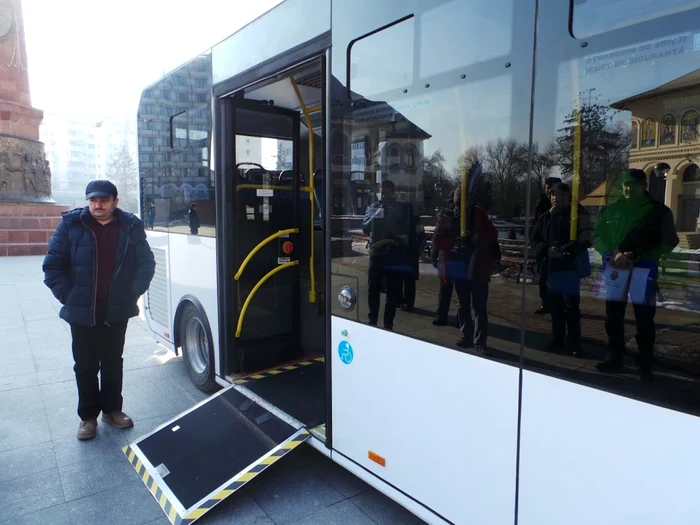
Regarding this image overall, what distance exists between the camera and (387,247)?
2.31m

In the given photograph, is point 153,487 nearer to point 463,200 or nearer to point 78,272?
point 78,272

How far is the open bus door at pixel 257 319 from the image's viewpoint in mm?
2887

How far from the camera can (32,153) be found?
15453 millimetres

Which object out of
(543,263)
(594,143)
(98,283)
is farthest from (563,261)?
(98,283)

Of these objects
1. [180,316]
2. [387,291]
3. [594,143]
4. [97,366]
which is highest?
[594,143]

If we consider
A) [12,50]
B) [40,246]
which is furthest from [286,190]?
[12,50]

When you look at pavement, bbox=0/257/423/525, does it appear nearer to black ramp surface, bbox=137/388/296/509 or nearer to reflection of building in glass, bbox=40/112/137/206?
black ramp surface, bbox=137/388/296/509

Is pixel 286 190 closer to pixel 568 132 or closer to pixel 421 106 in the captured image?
pixel 421 106

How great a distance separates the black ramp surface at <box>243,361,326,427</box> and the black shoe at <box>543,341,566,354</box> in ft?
5.66

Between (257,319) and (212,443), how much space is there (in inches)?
44.8

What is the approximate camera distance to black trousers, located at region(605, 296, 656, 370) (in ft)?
4.89

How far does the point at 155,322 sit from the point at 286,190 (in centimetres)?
216

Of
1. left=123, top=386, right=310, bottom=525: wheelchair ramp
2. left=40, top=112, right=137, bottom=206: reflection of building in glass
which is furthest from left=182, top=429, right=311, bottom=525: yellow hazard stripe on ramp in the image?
left=40, top=112, right=137, bottom=206: reflection of building in glass

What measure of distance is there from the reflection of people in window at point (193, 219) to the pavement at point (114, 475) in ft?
4.87
